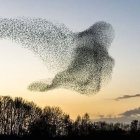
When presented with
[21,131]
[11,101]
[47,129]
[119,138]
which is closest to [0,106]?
[11,101]

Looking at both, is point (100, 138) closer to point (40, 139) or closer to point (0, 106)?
point (40, 139)

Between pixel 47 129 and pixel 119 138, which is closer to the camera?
pixel 119 138

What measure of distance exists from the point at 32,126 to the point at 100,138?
46727 mm

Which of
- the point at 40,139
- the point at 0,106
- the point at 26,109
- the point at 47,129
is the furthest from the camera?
the point at 47,129

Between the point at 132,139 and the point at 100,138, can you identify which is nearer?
the point at 132,139

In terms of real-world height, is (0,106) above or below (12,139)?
above

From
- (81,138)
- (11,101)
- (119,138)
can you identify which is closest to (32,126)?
(11,101)

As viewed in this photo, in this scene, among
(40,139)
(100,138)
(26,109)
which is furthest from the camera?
Result: (26,109)

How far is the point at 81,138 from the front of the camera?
142875mm

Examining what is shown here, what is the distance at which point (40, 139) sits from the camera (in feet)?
433

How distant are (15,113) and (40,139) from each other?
164 ft

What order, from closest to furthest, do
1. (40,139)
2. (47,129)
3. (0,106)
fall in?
(40,139)
(0,106)
(47,129)

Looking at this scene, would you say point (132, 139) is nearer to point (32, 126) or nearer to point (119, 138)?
point (119, 138)

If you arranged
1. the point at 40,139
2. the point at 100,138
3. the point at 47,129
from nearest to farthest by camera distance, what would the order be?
the point at 40,139, the point at 100,138, the point at 47,129
